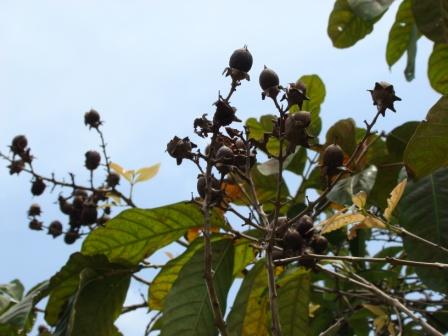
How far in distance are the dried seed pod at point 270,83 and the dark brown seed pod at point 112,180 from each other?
1329 mm

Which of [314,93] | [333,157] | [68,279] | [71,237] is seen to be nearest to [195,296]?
[68,279]

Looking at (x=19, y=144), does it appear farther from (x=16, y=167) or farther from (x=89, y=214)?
(x=89, y=214)

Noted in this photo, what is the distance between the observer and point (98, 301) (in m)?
1.74

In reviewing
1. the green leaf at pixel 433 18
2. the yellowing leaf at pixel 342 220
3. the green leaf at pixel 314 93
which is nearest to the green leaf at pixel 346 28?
the green leaf at pixel 314 93

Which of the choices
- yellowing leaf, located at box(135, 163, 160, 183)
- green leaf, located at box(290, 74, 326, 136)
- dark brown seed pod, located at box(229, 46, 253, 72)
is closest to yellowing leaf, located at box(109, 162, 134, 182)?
yellowing leaf, located at box(135, 163, 160, 183)

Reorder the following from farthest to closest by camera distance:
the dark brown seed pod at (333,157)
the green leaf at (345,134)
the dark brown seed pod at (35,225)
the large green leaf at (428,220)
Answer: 1. the dark brown seed pod at (35,225)
2. the green leaf at (345,134)
3. the large green leaf at (428,220)
4. the dark brown seed pod at (333,157)

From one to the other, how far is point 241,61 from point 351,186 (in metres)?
0.53

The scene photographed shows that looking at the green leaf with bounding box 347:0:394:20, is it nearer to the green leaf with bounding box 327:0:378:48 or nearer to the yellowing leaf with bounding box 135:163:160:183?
the green leaf with bounding box 327:0:378:48

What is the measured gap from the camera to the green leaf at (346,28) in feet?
7.97

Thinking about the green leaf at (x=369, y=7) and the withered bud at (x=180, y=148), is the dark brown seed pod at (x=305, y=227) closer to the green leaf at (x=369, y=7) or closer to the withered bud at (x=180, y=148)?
the withered bud at (x=180, y=148)

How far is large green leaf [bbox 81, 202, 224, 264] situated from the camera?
5.82 feet

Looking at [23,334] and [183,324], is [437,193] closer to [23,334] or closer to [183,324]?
[183,324]

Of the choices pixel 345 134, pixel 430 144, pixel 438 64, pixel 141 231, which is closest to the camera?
pixel 430 144

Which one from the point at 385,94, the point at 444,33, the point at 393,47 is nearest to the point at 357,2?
the point at 444,33
